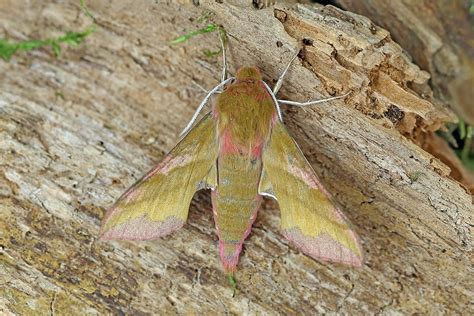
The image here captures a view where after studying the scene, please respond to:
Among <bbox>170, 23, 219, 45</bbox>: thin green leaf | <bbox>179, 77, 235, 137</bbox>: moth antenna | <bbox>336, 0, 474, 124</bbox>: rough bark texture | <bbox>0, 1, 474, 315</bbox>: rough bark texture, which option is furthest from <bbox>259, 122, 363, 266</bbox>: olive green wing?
<bbox>336, 0, 474, 124</bbox>: rough bark texture

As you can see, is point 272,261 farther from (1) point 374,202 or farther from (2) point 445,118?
(2) point 445,118

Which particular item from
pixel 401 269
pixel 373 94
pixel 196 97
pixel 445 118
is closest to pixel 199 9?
pixel 196 97

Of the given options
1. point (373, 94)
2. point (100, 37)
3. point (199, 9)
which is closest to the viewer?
point (373, 94)

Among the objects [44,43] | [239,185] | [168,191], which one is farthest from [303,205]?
[44,43]

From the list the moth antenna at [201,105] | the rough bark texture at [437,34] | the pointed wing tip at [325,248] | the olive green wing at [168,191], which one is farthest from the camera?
the rough bark texture at [437,34]

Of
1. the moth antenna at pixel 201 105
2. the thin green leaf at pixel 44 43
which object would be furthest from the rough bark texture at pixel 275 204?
the thin green leaf at pixel 44 43

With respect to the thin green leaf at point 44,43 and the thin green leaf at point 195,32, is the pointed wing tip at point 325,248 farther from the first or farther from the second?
the thin green leaf at point 44,43

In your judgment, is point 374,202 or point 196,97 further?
point 196,97
